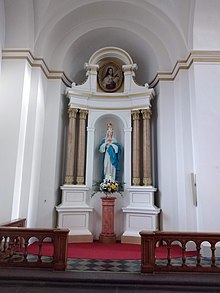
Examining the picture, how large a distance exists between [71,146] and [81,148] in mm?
310

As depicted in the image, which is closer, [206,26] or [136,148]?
[206,26]

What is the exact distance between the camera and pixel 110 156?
762 cm

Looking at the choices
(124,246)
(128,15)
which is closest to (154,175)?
(124,246)

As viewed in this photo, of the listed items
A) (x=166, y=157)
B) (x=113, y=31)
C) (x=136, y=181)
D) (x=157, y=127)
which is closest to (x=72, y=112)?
(x=157, y=127)

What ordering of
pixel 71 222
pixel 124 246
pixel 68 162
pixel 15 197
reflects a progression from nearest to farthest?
pixel 15 197, pixel 124 246, pixel 71 222, pixel 68 162

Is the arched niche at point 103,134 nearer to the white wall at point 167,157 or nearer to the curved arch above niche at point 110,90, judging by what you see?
the curved arch above niche at point 110,90

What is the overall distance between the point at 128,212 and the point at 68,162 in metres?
2.27

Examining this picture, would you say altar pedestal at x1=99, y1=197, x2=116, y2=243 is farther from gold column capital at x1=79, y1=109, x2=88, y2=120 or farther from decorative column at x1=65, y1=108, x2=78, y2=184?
gold column capital at x1=79, y1=109, x2=88, y2=120

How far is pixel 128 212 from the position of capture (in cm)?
707

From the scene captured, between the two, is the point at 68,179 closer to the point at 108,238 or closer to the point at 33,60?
the point at 108,238

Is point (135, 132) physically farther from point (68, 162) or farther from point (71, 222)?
point (71, 222)

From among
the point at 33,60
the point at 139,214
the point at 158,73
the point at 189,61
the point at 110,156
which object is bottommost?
the point at 139,214

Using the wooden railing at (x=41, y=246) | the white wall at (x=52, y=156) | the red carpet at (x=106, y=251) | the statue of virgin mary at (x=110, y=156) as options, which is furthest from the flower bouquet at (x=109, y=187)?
the wooden railing at (x=41, y=246)

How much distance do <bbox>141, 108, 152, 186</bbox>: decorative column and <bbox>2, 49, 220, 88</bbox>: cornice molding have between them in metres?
1.10
